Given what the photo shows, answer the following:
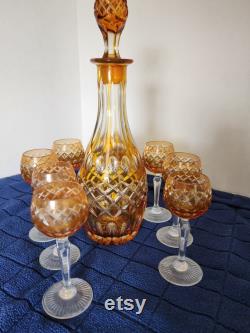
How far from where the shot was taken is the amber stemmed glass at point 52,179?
22.2 inches

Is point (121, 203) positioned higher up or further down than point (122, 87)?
further down

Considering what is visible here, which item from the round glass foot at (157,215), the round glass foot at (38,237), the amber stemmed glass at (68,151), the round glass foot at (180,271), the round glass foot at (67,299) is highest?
the amber stemmed glass at (68,151)

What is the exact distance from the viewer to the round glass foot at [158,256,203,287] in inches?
20.2

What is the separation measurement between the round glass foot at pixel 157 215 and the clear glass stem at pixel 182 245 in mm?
167

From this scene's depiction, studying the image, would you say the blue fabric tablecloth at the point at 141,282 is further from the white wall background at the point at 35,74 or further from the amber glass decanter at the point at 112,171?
the white wall background at the point at 35,74

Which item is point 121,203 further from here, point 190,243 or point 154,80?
point 154,80

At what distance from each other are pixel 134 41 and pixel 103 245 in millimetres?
742

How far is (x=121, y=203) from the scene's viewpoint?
58cm

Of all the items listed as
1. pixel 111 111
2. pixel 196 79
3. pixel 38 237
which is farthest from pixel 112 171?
pixel 196 79

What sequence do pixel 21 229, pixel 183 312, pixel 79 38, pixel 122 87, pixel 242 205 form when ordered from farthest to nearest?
pixel 79 38 → pixel 242 205 → pixel 21 229 → pixel 122 87 → pixel 183 312

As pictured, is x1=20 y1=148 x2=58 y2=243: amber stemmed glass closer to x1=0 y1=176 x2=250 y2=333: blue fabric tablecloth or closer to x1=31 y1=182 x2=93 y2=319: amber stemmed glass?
x1=0 y1=176 x2=250 y2=333: blue fabric tablecloth

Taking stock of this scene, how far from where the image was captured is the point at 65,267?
0.47 m

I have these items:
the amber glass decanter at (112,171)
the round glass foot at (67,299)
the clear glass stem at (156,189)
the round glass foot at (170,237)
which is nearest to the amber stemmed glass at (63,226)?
the round glass foot at (67,299)

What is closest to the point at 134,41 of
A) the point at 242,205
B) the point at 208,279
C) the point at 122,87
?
the point at 122,87
